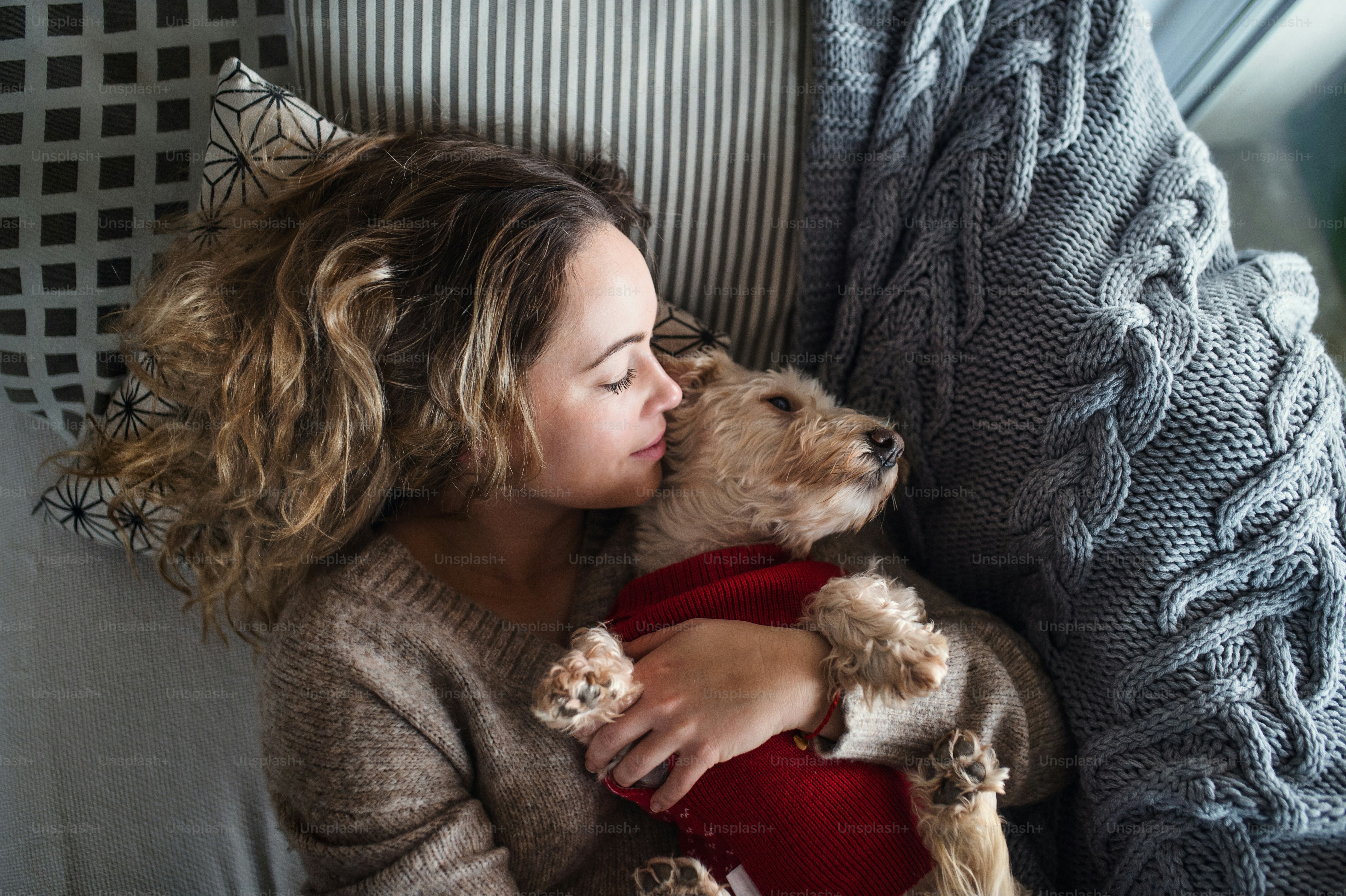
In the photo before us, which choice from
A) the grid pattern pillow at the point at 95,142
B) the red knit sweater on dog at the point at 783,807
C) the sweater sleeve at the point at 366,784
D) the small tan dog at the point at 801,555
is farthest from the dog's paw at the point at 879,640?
the grid pattern pillow at the point at 95,142

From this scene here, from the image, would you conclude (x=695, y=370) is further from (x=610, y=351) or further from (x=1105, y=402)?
(x=1105, y=402)

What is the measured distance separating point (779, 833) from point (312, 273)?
3.94ft

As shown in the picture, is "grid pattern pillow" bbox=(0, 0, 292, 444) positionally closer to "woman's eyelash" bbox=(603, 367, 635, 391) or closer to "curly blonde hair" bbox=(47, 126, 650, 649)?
"curly blonde hair" bbox=(47, 126, 650, 649)

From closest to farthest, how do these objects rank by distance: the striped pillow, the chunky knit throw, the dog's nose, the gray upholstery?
the chunky knit throw → the dog's nose → the striped pillow → the gray upholstery

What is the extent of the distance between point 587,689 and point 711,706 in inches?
8.1

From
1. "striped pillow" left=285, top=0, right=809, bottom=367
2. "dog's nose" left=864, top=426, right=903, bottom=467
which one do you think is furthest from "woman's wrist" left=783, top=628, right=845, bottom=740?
"striped pillow" left=285, top=0, right=809, bottom=367

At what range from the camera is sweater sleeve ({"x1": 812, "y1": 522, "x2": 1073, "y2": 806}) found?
1.18m

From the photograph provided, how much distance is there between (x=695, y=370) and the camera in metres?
1.47

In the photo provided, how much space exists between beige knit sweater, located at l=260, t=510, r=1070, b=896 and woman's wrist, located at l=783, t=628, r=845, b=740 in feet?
0.09

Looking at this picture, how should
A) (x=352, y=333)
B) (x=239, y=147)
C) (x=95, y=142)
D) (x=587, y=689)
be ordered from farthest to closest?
(x=95, y=142) < (x=239, y=147) < (x=352, y=333) < (x=587, y=689)

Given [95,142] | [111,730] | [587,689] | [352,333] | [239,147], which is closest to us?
[587,689]

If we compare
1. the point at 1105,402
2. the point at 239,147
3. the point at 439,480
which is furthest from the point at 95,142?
the point at 1105,402

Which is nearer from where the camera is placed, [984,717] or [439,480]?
[984,717]

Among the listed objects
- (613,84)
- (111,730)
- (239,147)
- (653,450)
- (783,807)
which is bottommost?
(111,730)
